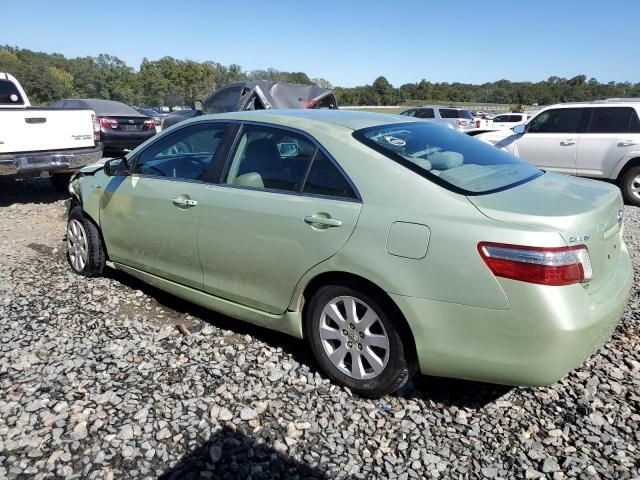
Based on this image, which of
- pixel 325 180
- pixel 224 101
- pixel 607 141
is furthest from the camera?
pixel 224 101

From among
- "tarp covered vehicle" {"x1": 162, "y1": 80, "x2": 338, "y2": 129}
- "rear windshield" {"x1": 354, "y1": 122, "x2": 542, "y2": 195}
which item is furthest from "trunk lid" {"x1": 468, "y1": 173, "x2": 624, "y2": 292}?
"tarp covered vehicle" {"x1": 162, "y1": 80, "x2": 338, "y2": 129}

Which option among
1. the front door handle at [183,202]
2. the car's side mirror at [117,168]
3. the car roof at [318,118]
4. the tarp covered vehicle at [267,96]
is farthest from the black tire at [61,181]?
the car roof at [318,118]

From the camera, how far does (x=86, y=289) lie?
4.43 metres

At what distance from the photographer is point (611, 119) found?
890cm

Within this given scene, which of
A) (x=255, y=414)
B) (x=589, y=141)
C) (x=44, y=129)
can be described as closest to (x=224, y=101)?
(x=44, y=129)

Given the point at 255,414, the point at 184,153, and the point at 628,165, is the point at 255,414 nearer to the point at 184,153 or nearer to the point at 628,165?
the point at 184,153

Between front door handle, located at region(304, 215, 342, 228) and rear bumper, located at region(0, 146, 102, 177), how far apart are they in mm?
A: 5619

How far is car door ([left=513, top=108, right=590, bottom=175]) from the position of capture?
9211 mm

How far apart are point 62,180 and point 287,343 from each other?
6.78m

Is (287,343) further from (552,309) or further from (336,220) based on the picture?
(552,309)

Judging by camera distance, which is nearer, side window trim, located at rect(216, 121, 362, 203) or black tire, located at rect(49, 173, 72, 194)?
side window trim, located at rect(216, 121, 362, 203)

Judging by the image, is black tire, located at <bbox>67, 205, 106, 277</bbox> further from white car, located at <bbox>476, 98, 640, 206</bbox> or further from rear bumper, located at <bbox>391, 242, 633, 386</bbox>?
white car, located at <bbox>476, 98, 640, 206</bbox>

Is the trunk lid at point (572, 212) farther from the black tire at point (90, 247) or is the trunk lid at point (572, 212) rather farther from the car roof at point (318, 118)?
the black tire at point (90, 247)

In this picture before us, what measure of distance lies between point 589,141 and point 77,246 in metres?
8.42
